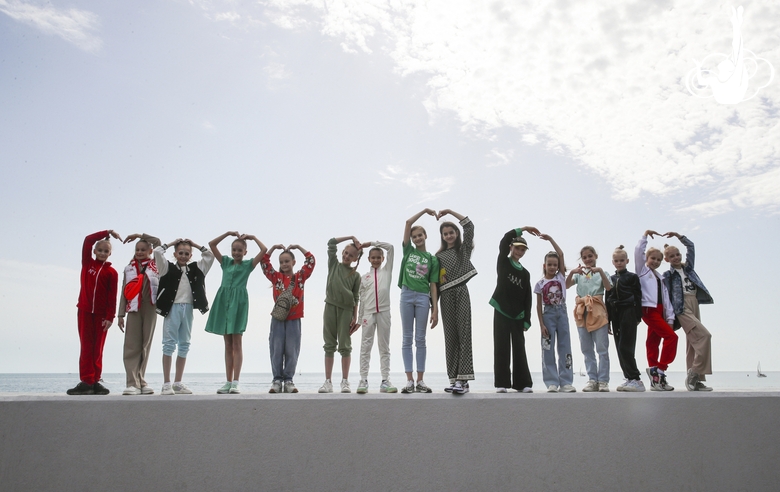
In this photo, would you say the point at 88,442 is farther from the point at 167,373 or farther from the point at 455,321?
the point at 455,321

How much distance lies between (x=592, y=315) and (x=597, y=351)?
387 mm

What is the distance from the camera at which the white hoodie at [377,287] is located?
196 inches

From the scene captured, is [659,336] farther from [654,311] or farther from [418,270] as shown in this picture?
[418,270]

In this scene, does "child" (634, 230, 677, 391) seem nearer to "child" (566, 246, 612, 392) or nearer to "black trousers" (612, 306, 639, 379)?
"black trousers" (612, 306, 639, 379)

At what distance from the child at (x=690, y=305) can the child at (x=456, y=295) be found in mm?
2297

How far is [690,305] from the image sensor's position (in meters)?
5.57

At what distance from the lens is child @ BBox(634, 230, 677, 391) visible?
534 cm

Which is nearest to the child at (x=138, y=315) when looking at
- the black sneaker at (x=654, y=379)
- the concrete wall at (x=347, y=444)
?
the concrete wall at (x=347, y=444)

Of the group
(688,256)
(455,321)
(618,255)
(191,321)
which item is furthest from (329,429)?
(688,256)

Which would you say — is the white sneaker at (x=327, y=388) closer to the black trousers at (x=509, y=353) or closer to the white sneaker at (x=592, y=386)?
the black trousers at (x=509, y=353)

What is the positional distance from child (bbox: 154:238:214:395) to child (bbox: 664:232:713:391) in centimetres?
497

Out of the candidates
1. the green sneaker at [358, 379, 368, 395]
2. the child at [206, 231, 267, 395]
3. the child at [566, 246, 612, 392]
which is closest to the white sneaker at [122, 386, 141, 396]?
the child at [206, 231, 267, 395]

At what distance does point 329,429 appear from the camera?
13.1 ft

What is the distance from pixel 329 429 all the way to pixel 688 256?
4358 mm
